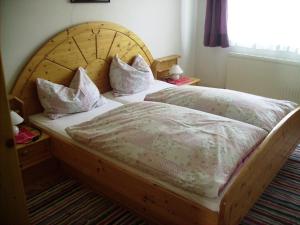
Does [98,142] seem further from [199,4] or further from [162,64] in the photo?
[199,4]

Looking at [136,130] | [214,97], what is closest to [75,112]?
[136,130]

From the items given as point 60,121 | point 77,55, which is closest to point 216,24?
point 77,55

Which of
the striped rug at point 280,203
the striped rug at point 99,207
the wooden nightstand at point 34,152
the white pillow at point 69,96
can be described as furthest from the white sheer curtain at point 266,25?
the wooden nightstand at point 34,152

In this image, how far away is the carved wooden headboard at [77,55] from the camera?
102 inches

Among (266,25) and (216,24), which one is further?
(216,24)

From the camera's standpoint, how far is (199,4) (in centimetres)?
428

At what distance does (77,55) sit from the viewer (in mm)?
2920

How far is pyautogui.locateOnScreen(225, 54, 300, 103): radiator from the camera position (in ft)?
12.1

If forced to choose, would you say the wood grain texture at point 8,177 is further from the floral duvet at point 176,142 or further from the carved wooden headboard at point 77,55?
the carved wooden headboard at point 77,55

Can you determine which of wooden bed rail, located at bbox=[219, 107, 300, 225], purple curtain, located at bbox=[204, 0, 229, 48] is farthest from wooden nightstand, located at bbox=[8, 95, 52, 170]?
purple curtain, located at bbox=[204, 0, 229, 48]

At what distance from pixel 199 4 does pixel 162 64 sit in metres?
1.12

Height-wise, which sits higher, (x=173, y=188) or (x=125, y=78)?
(x=125, y=78)

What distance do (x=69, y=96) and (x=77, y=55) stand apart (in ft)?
1.55

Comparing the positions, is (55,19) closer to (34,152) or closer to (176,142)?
(34,152)
